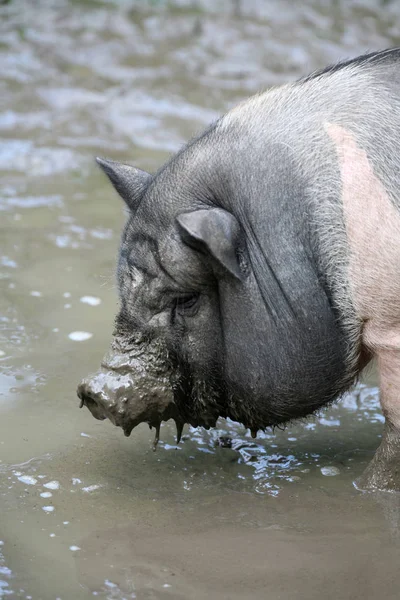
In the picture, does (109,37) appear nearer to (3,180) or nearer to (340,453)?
(3,180)

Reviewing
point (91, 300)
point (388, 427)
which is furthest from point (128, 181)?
point (91, 300)

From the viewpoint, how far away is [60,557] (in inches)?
145

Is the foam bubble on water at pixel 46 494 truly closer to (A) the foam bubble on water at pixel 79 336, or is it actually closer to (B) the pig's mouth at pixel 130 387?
(B) the pig's mouth at pixel 130 387

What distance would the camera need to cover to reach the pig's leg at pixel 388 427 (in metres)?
4.07

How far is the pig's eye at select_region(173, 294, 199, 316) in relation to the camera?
4223 mm

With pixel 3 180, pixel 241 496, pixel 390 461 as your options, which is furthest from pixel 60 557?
pixel 3 180

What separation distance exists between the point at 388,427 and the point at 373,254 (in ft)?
2.79

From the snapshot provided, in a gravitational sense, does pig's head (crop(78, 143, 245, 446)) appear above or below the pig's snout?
above

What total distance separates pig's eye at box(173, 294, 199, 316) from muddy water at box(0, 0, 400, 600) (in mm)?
846

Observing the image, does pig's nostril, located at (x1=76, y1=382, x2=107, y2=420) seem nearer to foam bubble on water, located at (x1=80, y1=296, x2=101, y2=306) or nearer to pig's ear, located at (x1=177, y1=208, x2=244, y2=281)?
pig's ear, located at (x1=177, y1=208, x2=244, y2=281)

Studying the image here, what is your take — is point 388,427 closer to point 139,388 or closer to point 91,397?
point 139,388

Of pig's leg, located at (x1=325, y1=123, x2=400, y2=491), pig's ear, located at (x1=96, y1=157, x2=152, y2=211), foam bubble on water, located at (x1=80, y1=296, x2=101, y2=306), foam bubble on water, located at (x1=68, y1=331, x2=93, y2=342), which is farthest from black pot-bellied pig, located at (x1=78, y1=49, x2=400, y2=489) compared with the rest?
foam bubble on water, located at (x1=80, y1=296, x2=101, y2=306)

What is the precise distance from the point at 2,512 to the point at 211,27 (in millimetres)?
8323

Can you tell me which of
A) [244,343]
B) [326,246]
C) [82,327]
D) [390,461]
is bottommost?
[82,327]
